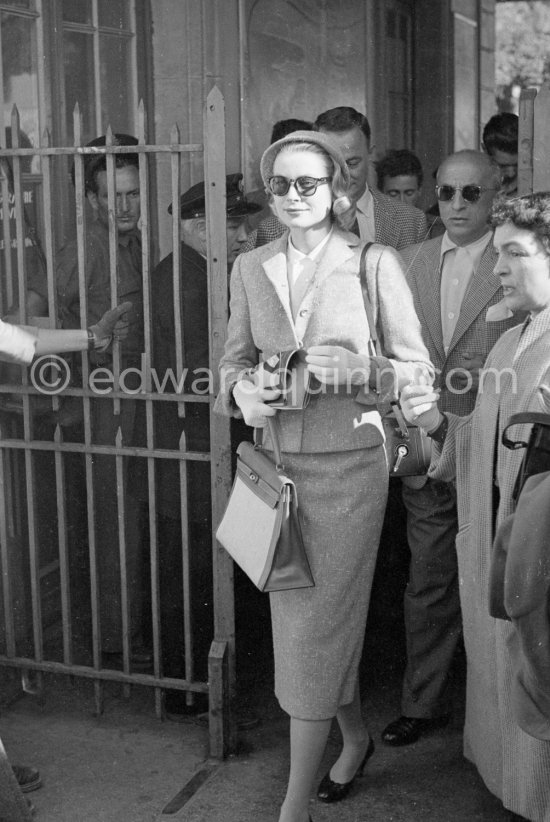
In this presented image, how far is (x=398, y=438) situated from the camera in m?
3.47

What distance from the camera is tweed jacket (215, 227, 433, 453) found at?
331cm

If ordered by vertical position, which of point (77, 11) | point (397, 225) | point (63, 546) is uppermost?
point (77, 11)

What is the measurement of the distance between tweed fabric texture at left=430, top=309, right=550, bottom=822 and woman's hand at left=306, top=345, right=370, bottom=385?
0.39 meters

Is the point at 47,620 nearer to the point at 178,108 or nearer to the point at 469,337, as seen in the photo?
the point at 469,337

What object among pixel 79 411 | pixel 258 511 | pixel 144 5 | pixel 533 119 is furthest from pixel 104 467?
pixel 144 5

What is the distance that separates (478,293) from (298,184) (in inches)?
37.4

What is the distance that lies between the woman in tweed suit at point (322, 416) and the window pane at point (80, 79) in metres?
2.51

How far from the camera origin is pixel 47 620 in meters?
4.70

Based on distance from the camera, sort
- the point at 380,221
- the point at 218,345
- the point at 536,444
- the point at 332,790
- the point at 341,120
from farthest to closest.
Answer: the point at 341,120
the point at 380,221
the point at 218,345
the point at 332,790
the point at 536,444

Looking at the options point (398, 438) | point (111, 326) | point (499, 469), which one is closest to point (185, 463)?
point (111, 326)

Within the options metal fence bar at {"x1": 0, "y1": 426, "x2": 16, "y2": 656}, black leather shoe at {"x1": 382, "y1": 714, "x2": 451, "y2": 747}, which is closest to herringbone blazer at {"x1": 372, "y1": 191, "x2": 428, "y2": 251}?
metal fence bar at {"x1": 0, "y1": 426, "x2": 16, "y2": 656}

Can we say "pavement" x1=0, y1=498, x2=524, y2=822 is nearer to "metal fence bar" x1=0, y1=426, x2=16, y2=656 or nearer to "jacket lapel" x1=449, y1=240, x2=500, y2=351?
"metal fence bar" x1=0, y1=426, x2=16, y2=656

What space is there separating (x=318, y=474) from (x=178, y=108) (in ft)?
10.6

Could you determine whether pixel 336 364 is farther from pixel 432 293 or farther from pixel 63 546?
pixel 63 546
